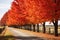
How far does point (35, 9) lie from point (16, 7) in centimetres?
3307

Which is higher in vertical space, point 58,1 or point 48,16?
point 58,1

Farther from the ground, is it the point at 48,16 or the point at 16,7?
the point at 16,7

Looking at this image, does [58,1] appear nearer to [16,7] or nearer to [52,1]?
[52,1]

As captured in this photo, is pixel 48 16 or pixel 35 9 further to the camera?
pixel 35 9

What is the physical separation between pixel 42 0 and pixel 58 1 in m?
2.42

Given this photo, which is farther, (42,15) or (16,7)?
(16,7)

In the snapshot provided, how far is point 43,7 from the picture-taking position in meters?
30.3

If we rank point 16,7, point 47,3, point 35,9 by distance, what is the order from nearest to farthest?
point 47,3 < point 35,9 < point 16,7

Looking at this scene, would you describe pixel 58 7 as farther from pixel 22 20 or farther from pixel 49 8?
pixel 22 20

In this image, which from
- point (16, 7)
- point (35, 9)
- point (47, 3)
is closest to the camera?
point (47, 3)

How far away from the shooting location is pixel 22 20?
225ft

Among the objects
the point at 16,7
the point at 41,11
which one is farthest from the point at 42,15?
the point at 16,7

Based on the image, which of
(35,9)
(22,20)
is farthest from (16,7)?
(35,9)

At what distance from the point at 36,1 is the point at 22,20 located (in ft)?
121
